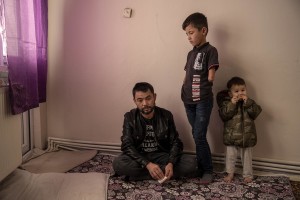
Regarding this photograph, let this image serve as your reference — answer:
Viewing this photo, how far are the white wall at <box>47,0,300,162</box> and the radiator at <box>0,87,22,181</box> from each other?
0.67 metres

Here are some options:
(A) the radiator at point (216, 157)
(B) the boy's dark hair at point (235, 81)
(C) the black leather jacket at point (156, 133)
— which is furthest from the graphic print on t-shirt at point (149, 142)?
(B) the boy's dark hair at point (235, 81)

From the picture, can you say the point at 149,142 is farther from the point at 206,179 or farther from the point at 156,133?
the point at 206,179

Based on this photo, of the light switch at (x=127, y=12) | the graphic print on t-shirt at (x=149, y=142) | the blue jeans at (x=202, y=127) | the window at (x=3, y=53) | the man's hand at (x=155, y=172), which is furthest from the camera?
the light switch at (x=127, y=12)

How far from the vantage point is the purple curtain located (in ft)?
4.82

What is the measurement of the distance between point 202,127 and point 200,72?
14.9 inches

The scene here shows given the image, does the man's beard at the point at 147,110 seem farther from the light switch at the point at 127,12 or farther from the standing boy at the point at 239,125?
the light switch at the point at 127,12

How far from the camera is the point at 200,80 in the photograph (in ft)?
5.56

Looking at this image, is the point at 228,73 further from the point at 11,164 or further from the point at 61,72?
the point at 11,164

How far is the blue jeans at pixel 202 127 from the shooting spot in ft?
5.59

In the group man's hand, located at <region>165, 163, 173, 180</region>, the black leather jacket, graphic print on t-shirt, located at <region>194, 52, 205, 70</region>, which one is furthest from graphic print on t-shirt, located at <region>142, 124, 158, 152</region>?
graphic print on t-shirt, located at <region>194, 52, 205, 70</region>

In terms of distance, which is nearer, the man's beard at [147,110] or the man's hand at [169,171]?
the man's hand at [169,171]

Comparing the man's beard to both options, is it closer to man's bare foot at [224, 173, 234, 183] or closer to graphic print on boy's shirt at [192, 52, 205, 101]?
graphic print on boy's shirt at [192, 52, 205, 101]

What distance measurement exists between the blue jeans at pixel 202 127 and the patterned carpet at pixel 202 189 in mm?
127

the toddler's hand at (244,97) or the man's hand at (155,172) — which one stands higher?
the toddler's hand at (244,97)
